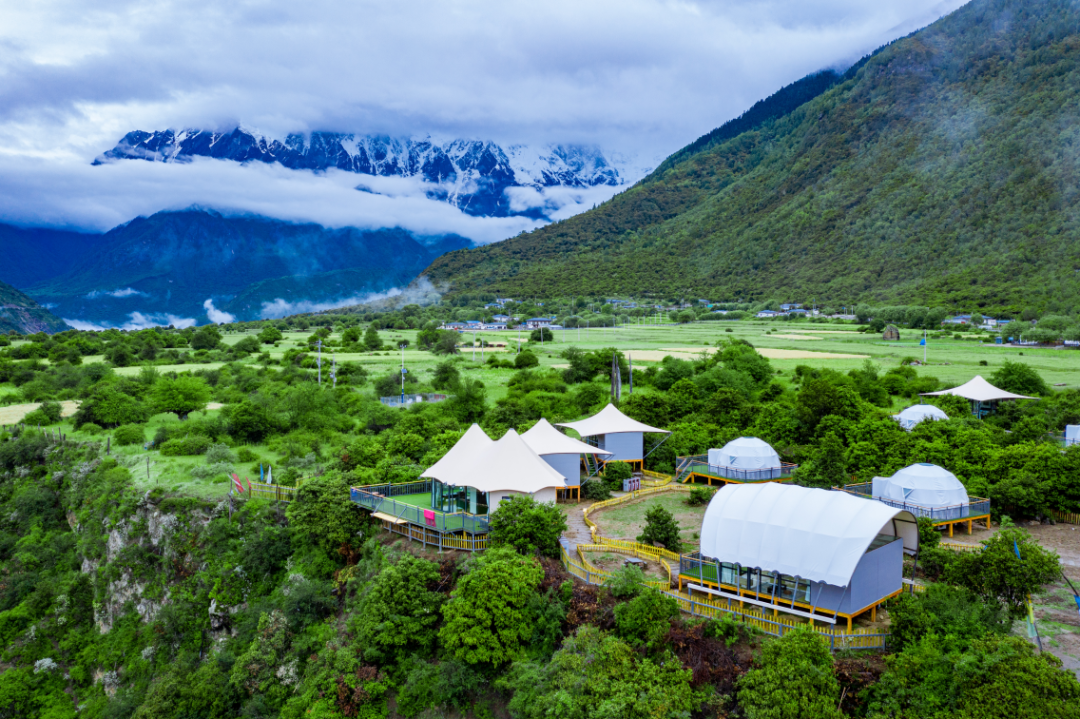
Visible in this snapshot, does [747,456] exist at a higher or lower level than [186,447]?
higher

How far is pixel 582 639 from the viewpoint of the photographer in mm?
17469

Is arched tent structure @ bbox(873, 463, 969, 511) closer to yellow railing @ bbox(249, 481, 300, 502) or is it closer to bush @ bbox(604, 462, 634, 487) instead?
bush @ bbox(604, 462, 634, 487)

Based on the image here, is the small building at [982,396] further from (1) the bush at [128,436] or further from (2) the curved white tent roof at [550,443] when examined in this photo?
(1) the bush at [128,436]

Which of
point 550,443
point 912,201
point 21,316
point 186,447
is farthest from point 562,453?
point 21,316

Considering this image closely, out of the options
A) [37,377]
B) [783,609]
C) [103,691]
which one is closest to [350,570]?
[103,691]

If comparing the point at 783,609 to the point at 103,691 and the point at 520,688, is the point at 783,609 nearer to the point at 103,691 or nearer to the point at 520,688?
the point at 520,688

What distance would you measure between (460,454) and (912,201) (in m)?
143

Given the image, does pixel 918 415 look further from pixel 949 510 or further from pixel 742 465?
pixel 949 510

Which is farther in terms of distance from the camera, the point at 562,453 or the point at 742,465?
the point at 742,465

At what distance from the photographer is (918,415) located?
3944 cm

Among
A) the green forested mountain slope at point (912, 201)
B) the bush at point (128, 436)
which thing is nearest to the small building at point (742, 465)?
the bush at point (128, 436)

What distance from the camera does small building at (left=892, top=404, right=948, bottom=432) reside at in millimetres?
38844

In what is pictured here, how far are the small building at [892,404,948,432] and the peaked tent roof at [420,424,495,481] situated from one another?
24.7 meters

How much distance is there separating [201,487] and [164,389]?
23.8 m
